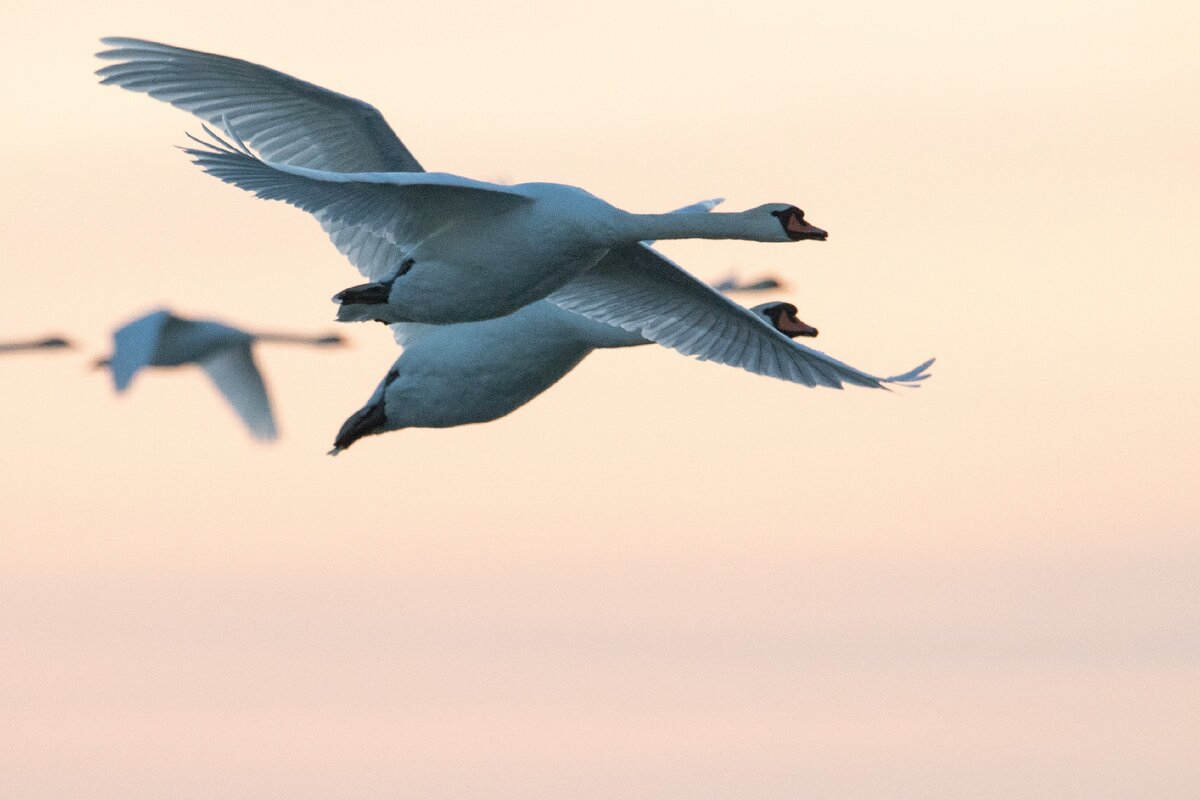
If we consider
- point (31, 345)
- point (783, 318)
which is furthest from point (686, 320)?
point (31, 345)

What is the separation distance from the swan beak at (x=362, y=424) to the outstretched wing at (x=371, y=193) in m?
2.57

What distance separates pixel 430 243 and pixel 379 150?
207cm

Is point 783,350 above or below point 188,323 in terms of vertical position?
below

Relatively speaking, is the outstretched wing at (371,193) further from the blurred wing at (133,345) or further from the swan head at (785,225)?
the blurred wing at (133,345)

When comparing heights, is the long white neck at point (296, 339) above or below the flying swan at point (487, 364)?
above

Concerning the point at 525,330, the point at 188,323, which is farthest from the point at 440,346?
the point at 188,323

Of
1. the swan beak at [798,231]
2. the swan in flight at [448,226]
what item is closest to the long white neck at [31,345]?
the swan in flight at [448,226]

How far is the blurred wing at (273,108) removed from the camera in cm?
1864

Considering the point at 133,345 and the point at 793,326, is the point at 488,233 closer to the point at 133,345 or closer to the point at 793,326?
the point at 793,326

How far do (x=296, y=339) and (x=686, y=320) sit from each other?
813 centimetres

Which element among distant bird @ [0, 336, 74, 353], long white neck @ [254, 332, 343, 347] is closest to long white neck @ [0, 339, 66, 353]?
distant bird @ [0, 336, 74, 353]

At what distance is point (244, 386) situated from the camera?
2806cm

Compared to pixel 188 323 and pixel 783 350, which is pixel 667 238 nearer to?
pixel 783 350

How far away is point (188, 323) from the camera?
27.1 metres
